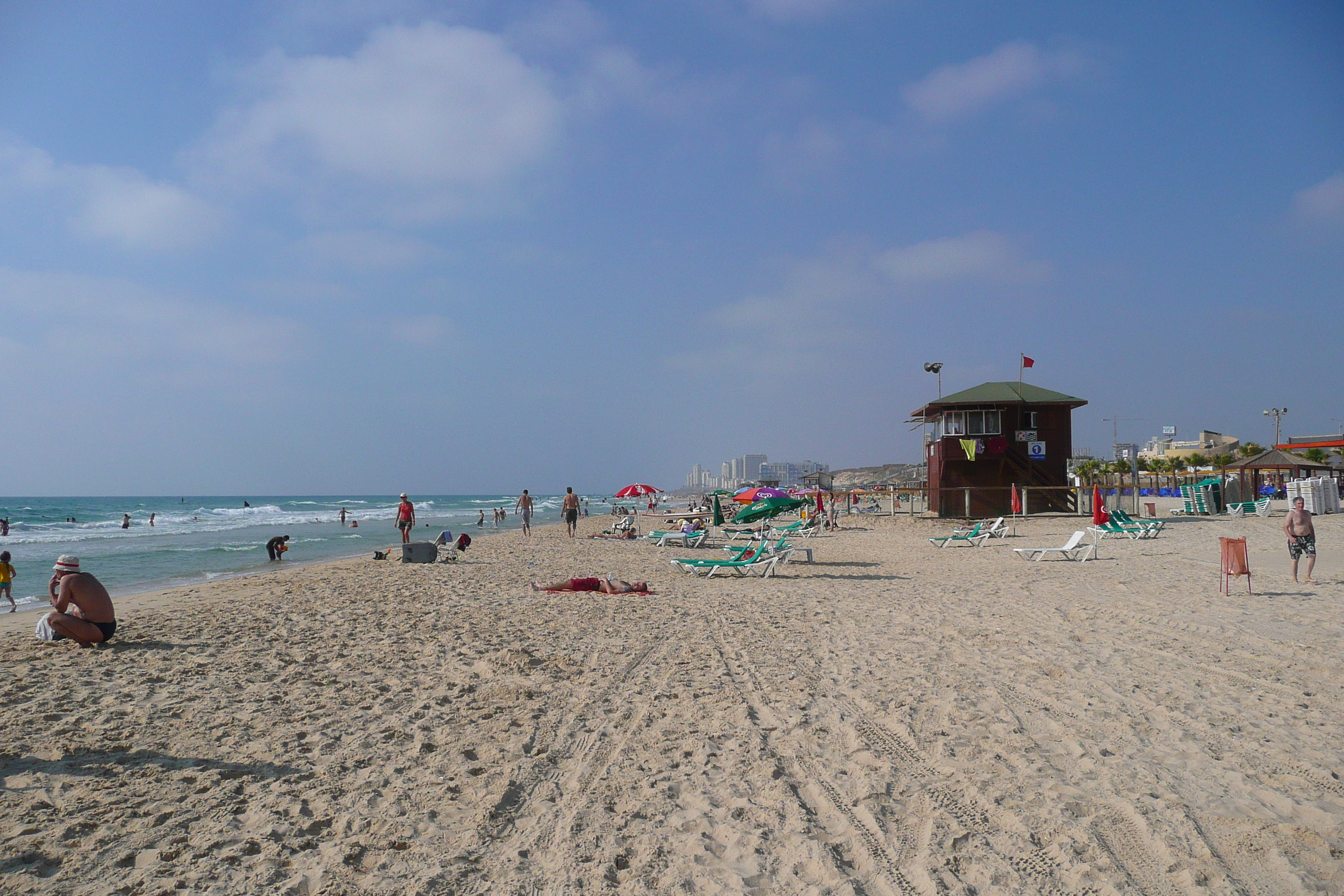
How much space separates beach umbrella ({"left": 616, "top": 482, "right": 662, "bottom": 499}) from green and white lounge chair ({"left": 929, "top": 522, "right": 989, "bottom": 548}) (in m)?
7.55

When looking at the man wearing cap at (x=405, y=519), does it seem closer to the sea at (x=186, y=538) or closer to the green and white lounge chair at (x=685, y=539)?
the sea at (x=186, y=538)

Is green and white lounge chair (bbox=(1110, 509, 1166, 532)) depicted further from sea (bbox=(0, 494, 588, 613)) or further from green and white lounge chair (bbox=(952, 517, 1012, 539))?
sea (bbox=(0, 494, 588, 613))

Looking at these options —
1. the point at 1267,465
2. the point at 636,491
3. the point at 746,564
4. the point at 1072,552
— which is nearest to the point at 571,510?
the point at 636,491

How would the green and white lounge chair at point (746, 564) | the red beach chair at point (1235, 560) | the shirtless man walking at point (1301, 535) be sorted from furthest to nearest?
the green and white lounge chair at point (746, 564) → the shirtless man walking at point (1301, 535) → the red beach chair at point (1235, 560)

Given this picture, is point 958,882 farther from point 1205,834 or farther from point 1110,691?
point 1110,691

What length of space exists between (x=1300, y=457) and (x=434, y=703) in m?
38.7

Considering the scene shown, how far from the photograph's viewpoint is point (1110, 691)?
5.20 m

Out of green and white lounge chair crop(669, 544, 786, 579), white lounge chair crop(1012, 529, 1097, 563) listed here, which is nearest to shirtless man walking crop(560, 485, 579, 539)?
green and white lounge chair crop(669, 544, 786, 579)

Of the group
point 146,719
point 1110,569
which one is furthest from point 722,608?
point 1110,569

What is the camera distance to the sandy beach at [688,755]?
9.95 feet

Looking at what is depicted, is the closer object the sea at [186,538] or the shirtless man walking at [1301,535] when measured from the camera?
the shirtless man walking at [1301,535]

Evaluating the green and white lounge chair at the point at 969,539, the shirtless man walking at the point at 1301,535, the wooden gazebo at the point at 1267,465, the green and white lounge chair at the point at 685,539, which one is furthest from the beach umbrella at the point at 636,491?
the wooden gazebo at the point at 1267,465

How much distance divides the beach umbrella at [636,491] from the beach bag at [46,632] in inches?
540

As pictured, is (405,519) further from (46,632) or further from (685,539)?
(46,632)
